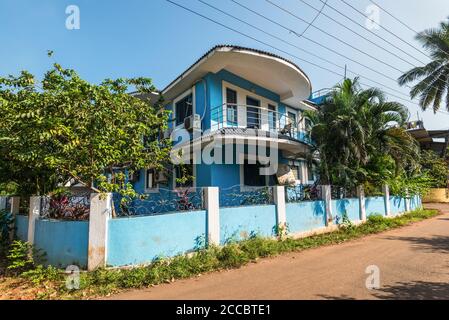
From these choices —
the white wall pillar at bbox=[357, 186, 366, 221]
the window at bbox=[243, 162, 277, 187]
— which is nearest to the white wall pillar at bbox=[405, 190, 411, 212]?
the white wall pillar at bbox=[357, 186, 366, 221]

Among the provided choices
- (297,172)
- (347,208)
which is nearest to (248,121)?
(297,172)

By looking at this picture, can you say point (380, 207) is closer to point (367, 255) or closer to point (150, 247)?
point (367, 255)

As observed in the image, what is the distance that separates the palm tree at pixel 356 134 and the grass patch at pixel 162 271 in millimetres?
4088

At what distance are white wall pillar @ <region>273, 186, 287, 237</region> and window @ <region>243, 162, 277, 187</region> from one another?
11.2 feet

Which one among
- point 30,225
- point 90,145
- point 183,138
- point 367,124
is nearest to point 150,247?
point 90,145

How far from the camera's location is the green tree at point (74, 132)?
18.7 ft

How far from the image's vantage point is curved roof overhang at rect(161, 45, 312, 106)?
10.3 meters

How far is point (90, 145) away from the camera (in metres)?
6.06

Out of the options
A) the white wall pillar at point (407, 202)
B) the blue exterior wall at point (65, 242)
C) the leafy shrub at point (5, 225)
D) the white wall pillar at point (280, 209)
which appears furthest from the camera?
the white wall pillar at point (407, 202)

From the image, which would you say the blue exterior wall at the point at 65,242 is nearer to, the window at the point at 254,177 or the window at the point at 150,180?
the window at the point at 254,177

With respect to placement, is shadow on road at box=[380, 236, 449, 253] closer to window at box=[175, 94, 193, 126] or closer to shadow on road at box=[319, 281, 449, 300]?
shadow on road at box=[319, 281, 449, 300]

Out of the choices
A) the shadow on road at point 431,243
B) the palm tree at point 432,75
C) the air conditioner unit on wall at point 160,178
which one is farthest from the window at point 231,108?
the palm tree at point 432,75

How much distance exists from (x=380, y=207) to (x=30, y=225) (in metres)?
13.8
